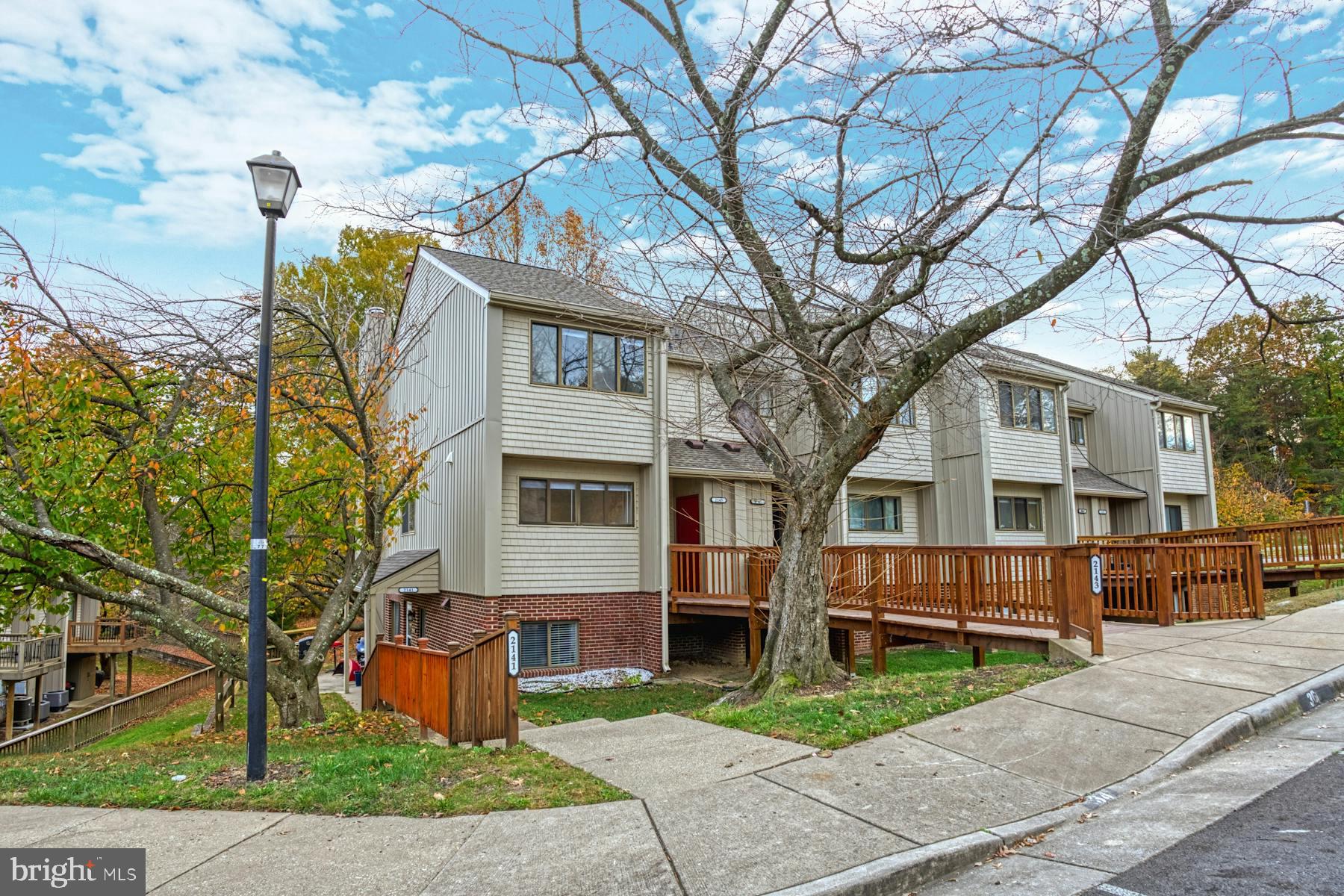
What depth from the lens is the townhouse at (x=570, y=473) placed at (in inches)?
582

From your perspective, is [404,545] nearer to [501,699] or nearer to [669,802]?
[501,699]

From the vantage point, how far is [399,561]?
17.7 metres

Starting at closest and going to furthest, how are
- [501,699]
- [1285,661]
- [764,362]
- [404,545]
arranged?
[501,699] → [1285,661] → [764,362] → [404,545]

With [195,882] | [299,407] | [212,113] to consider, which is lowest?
[195,882]

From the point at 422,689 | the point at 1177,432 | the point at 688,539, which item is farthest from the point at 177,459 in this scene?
the point at 1177,432

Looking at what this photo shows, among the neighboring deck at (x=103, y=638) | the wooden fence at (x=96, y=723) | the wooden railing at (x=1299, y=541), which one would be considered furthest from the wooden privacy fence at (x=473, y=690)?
the neighboring deck at (x=103, y=638)

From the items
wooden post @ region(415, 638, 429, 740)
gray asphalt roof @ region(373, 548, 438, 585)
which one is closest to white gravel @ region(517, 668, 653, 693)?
gray asphalt roof @ region(373, 548, 438, 585)

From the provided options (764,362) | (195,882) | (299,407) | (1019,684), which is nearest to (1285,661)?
(1019,684)

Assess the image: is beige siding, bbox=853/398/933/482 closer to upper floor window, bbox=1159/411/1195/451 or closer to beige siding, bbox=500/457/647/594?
beige siding, bbox=500/457/647/594

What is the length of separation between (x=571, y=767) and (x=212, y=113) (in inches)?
369

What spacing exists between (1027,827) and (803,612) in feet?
16.8

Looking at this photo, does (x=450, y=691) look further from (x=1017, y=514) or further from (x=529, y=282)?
(x=1017, y=514)

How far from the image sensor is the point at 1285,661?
862 centimetres

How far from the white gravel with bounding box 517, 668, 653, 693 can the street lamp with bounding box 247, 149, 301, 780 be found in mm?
7831
